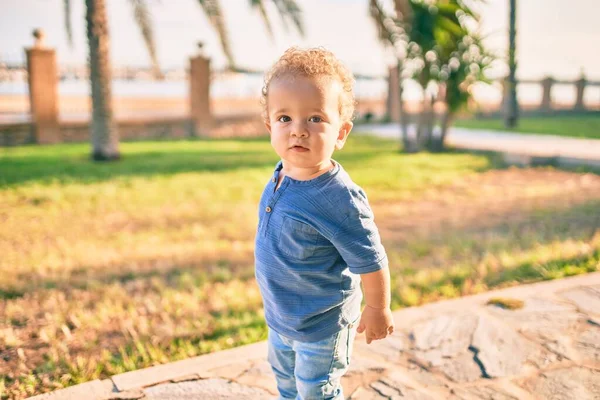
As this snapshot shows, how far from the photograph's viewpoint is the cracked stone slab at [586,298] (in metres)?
2.79

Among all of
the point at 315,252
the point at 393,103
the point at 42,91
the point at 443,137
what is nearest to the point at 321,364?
the point at 315,252

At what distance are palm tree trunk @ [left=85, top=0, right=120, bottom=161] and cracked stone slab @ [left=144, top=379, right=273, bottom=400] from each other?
8.03 m

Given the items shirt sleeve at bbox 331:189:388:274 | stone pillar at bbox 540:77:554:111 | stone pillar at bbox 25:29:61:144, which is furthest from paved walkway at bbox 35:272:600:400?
stone pillar at bbox 540:77:554:111

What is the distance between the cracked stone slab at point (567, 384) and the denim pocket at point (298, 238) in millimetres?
1136

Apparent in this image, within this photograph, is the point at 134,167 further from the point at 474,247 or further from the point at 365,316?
the point at 365,316

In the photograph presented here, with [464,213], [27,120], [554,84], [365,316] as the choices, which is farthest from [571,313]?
[554,84]

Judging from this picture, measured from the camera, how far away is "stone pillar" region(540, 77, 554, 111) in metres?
23.6

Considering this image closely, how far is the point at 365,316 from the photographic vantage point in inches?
64.4

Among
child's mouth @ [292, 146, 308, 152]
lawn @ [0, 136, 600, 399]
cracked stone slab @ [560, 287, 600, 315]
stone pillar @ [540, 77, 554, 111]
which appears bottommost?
lawn @ [0, 136, 600, 399]

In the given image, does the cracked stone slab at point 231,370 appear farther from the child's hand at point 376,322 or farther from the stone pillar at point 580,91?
the stone pillar at point 580,91

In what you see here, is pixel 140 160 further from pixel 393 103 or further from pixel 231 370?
pixel 393 103

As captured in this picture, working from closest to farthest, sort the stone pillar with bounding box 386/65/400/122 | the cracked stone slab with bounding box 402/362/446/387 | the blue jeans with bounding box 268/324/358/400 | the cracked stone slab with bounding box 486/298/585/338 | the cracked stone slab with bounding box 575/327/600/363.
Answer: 1. the blue jeans with bounding box 268/324/358/400
2. the cracked stone slab with bounding box 402/362/446/387
3. the cracked stone slab with bounding box 575/327/600/363
4. the cracked stone slab with bounding box 486/298/585/338
5. the stone pillar with bounding box 386/65/400/122

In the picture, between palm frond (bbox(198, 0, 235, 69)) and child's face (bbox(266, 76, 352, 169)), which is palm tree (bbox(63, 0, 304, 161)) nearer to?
palm frond (bbox(198, 0, 235, 69))

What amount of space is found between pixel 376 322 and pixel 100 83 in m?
8.84
